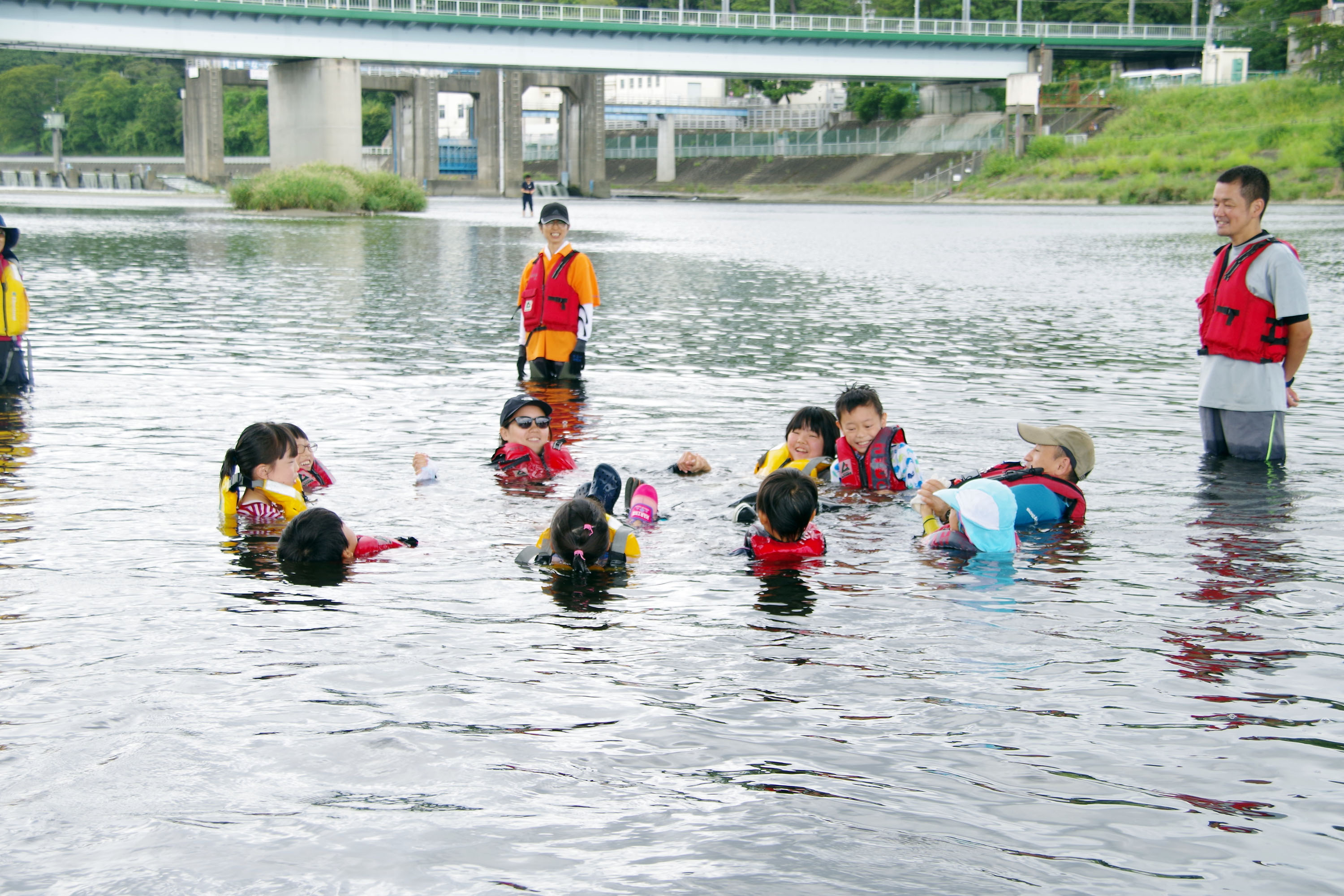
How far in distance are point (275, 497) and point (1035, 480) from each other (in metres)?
5.04

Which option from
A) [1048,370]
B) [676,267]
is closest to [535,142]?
[676,267]

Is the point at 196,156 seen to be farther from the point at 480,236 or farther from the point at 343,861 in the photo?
the point at 343,861

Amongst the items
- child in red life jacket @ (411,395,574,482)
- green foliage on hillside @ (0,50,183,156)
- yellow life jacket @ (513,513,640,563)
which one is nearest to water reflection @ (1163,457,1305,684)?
yellow life jacket @ (513,513,640,563)

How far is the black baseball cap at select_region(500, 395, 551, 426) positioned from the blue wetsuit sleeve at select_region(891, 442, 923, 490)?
8.79ft

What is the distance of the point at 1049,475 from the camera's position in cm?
893

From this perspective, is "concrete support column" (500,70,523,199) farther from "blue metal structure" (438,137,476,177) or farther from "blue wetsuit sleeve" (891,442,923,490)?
"blue wetsuit sleeve" (891,442,923,490)

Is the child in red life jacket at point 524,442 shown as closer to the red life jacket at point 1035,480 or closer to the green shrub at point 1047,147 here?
the red life jacket at point 1035,480

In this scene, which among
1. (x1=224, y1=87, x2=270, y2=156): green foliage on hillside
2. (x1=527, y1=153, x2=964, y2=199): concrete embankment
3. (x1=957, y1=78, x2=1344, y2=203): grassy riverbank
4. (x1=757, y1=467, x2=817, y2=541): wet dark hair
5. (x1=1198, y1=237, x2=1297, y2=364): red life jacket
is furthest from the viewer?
(x1=224, y1=87, x2=270, y2=156): green foliage on hillside

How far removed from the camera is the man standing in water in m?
10.1

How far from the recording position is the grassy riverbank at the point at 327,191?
62219 millimetres

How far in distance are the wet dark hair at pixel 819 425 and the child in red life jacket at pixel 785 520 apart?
5.35 feet

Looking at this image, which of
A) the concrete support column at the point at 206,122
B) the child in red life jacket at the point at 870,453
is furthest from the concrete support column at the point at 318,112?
the child in red life jacket at the point at 870,453

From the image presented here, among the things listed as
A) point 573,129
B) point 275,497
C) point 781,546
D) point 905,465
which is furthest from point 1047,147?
point 275,497

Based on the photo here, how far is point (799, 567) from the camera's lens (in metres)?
8.13
